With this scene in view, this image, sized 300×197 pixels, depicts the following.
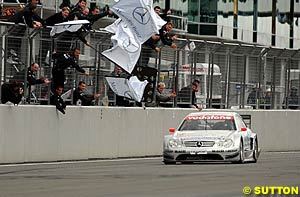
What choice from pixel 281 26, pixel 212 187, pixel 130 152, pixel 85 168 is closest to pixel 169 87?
pixel 130 152

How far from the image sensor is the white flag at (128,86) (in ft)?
93.9

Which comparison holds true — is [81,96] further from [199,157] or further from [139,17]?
[199,157]

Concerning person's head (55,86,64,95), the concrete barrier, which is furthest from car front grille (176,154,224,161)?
person's head (55,86,64,95)

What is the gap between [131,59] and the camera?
2806 cm

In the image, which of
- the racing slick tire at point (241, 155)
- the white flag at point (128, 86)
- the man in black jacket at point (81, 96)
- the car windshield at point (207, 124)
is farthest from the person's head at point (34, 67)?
the racing slick tire at point (241, 155)

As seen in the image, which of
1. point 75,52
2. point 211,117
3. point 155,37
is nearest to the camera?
point 211,117

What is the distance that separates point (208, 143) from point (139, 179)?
238 inches

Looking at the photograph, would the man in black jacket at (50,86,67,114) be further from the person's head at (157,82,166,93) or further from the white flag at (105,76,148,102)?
the person's head at (157,82,166,93)

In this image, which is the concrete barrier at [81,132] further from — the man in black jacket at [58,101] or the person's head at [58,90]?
the person's head at [58,90]

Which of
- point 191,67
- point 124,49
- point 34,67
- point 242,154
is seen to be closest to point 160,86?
point 191,67

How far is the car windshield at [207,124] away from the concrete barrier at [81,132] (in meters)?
2.95

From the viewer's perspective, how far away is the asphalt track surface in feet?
50.8

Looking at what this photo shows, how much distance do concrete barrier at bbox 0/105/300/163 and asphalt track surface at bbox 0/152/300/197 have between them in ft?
2.96

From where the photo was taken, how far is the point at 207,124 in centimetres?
2569
